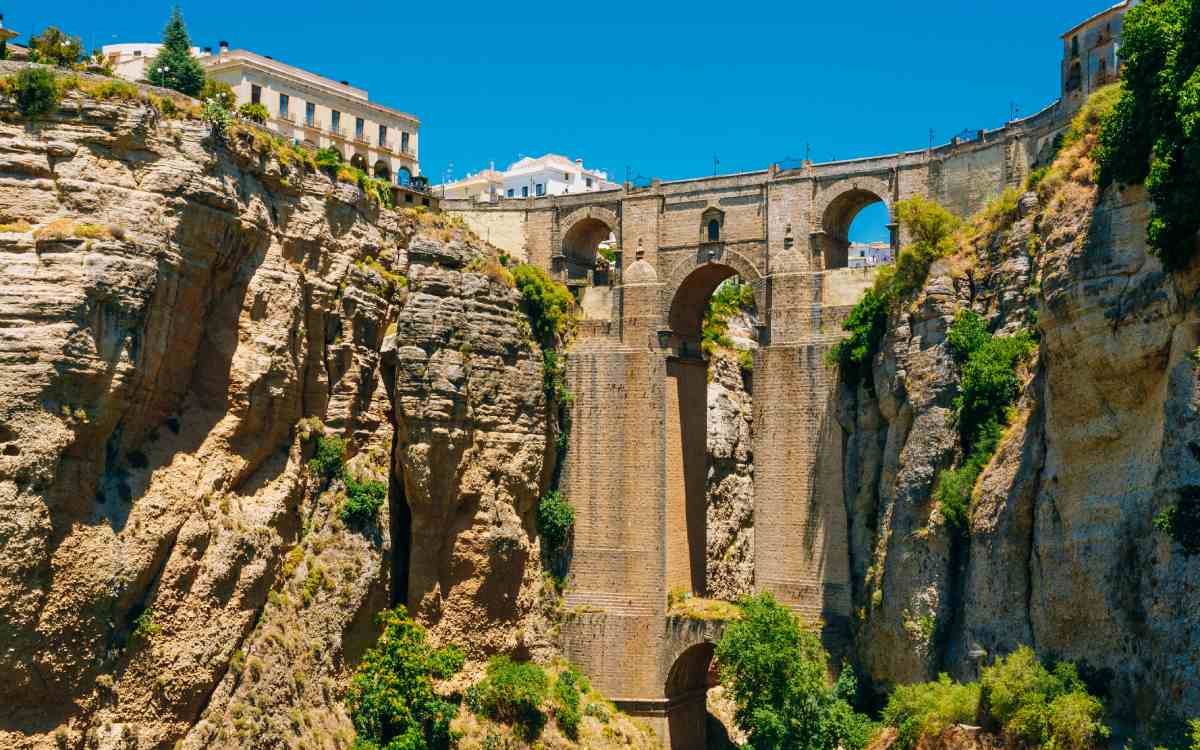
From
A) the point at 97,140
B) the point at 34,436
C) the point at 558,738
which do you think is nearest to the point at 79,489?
the point at 34,436

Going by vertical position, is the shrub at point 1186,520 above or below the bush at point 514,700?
above

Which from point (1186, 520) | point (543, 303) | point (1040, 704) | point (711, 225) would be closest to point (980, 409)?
point (1040, 704)

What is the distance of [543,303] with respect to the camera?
161ft

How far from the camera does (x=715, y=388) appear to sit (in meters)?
52.6

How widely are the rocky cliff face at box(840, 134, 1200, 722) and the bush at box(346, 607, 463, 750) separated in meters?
12.2

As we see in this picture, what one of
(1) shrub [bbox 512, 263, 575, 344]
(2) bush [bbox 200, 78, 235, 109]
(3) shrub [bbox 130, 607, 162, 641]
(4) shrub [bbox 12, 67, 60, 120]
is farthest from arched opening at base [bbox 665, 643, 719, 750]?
(4) shrub [bbox 12, 67, 60, 120]

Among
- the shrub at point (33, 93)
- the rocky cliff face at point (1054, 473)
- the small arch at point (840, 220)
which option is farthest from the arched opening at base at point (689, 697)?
the shrub at point (33, 93)

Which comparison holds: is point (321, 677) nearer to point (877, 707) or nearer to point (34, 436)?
point (34, 436)

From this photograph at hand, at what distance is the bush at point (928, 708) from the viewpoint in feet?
116

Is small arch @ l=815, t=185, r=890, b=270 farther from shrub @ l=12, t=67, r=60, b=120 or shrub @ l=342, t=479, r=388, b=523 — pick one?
shrub @ l=12, t=67, r=60, b=120

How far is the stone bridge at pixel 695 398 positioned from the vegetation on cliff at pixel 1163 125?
9.99 meters

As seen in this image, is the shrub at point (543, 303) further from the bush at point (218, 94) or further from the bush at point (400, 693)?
the bush at point (218, 94)

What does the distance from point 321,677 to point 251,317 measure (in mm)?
10027

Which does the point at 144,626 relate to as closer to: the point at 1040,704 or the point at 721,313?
the point at 1040,704
